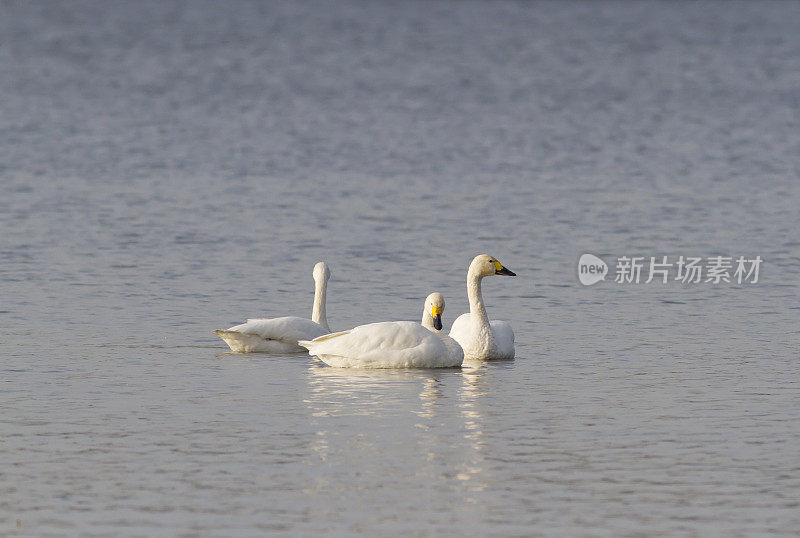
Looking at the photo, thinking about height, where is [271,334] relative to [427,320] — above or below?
below

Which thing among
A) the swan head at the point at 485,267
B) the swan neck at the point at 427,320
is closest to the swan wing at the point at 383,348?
the swan neck at the point at 427,320

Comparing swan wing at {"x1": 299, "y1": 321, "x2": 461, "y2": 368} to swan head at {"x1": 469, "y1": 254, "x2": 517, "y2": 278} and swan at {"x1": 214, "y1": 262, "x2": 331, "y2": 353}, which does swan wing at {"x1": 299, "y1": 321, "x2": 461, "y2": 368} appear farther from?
swan head at {"x1": 469, "y1": 254, "x2": 517, "y2": 278}

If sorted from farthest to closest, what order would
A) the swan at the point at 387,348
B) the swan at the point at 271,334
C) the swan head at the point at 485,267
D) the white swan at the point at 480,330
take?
the swan head at the point at 485,267 < the swan at the point at 271,334 < the white swan at the point at 480,330 < the swan at the point at 387,348

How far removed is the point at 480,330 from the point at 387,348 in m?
1.33

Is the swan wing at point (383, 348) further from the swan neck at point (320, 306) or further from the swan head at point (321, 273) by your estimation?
the swan head at point (321, 273)

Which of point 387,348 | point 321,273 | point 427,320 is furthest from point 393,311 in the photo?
point 387,348

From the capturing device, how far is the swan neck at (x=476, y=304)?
1920 centimetres

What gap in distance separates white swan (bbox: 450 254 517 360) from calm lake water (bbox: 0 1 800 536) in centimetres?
29

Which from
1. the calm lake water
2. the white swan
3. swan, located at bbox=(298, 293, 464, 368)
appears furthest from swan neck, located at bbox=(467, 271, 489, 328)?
swan, located at bbox=(298, 293, 464, 368)

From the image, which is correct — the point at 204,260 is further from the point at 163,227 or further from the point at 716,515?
the point at 716,515

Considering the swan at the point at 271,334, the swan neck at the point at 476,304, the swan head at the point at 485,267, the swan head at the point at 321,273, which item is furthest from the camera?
the swan head at the point at 321,273

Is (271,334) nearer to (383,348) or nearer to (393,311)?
(383,348)

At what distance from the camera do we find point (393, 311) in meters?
21.6

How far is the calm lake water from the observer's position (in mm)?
12375
